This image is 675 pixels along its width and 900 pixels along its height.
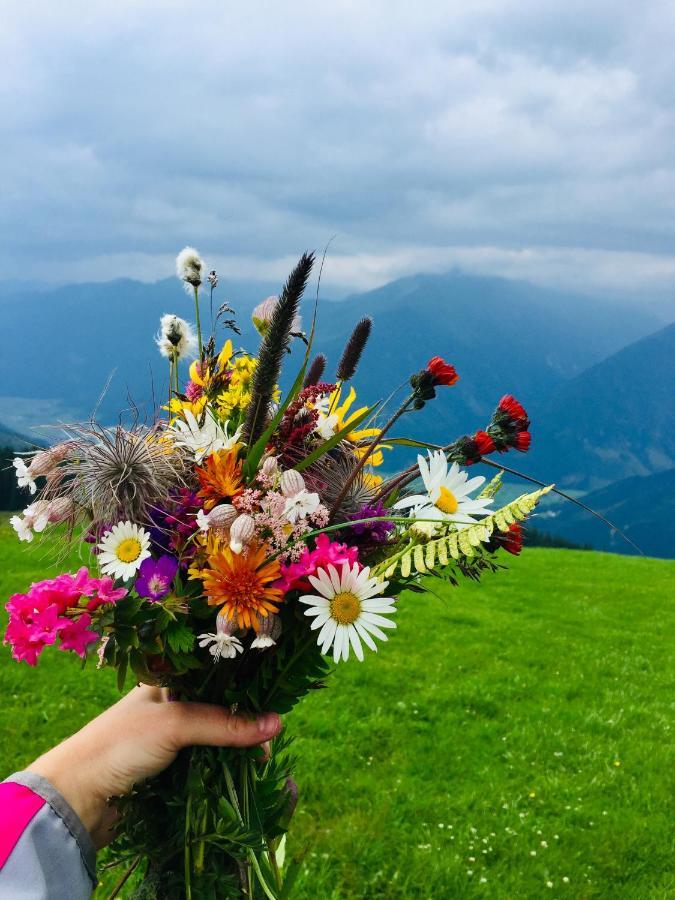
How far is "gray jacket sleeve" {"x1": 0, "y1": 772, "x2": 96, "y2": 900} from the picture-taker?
149 cm

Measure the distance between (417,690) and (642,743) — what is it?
2.05 meters

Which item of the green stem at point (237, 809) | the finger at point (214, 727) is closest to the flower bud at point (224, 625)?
the finger at point (214, 727)

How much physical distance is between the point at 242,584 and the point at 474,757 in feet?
16.1

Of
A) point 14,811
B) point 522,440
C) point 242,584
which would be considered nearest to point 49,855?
point 14,811

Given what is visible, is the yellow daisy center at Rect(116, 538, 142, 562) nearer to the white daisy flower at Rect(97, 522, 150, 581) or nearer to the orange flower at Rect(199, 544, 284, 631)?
the white daisy flower at Rect(97, 522, 150, 581)

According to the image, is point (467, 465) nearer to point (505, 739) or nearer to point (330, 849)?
point (330, 849)

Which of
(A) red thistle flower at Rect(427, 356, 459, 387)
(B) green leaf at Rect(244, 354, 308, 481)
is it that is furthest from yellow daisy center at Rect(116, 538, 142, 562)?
(A) red thistle flower at Rect(427, 356, 459, 387)

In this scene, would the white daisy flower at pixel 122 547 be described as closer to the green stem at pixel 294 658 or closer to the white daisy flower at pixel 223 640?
the white daisy flower at pixel 223 640

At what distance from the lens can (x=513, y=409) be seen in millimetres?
1515

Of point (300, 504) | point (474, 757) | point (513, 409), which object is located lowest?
point (474, 757)

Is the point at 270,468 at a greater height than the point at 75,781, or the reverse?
the point at 270,468

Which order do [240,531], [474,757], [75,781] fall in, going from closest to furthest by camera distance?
[240,531] → [75,781] → [474,757]

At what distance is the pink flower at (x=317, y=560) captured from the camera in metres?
1.36

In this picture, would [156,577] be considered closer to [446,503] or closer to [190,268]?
[446,503]
